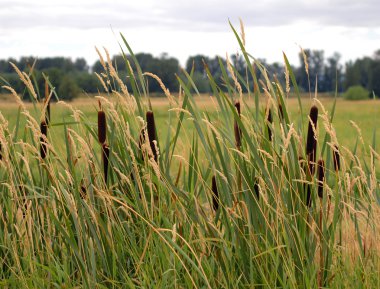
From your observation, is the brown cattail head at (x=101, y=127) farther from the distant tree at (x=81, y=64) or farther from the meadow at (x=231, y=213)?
the distant tree at (x=81, y=64)

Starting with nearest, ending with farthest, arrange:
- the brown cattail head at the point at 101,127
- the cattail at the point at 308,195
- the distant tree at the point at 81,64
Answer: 1. the cattail at the point at 308,195
2. the brown cattail head at the point at 101,127
3. the distant tree at the point at 81,64

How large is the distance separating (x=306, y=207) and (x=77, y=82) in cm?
4370

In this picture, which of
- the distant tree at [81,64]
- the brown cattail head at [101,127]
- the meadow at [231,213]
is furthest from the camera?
the distant tree at [81,64]

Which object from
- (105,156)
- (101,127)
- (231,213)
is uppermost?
(101,127)

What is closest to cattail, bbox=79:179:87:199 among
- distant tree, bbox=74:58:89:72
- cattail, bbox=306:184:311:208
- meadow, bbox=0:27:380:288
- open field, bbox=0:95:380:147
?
meadow, bbox=0:27:380:288

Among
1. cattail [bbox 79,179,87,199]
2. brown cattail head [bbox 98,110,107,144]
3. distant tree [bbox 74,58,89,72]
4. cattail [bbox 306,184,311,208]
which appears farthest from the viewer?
distant tree [bbox 74,58,89,72]

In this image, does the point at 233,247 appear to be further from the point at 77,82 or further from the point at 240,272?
the point at 77,82

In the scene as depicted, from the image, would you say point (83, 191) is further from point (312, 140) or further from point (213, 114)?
point (312, 140)

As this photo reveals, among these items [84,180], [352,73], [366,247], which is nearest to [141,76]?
[84,180]

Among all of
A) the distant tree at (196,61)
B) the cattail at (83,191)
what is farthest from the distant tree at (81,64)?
the cattail at (83,191)

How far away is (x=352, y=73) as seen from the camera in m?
74.4

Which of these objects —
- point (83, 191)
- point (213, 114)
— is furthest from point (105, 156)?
point (213, 114)

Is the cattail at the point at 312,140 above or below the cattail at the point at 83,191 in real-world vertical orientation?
above

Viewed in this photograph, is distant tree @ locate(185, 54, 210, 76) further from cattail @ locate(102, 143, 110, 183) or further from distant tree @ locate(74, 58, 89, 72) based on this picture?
distant tree @ locate(74, 58, 89, 72)
